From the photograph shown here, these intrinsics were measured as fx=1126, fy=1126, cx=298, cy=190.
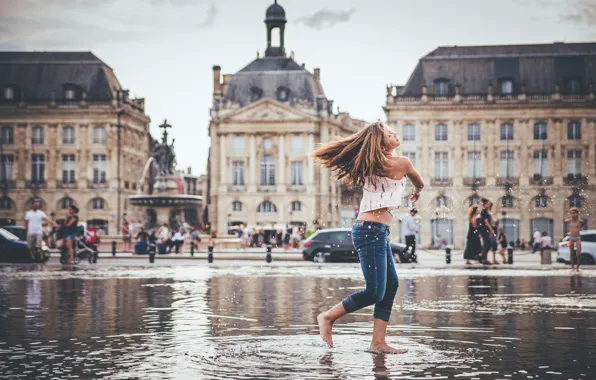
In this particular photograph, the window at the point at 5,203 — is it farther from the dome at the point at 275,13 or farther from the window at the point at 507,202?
the window at the point at 507,202

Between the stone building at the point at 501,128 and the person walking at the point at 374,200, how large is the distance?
7219cm

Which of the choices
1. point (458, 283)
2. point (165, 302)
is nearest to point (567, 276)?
point (458, 283)

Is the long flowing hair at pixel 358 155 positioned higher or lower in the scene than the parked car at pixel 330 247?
higher

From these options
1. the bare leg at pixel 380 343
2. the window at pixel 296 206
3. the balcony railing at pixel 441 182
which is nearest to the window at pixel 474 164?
the balcony railing at pixel 441 182

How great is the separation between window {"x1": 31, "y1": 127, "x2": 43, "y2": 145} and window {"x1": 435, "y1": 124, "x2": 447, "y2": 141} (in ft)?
106

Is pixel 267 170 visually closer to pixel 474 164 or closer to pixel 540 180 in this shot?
pixel 474 164

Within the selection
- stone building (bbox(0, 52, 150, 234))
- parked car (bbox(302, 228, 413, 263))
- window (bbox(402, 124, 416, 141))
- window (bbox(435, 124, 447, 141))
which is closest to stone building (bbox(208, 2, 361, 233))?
stone building (bbox(0, 52, 150, 234))

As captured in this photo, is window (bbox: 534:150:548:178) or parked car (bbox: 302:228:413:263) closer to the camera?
parked car (bbox: 302:228:413:263)

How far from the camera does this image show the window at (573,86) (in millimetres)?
81062

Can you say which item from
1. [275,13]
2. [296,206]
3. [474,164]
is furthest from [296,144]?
[474,164]

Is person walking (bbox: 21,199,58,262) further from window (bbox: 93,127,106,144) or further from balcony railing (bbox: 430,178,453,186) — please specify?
window (bbox: 93,127,106,144)

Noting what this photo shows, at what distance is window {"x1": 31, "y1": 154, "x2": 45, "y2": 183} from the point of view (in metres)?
92.1

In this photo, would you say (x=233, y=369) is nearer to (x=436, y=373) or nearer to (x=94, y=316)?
(x=436, y=373)

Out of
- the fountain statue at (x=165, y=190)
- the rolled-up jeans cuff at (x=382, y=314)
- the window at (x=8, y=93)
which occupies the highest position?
the window at (x=8, y=93)
